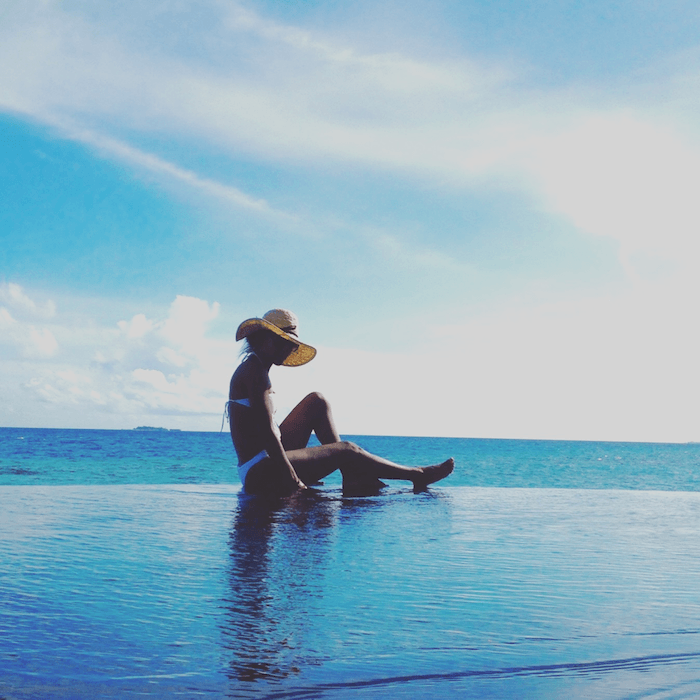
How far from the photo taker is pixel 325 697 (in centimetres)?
155

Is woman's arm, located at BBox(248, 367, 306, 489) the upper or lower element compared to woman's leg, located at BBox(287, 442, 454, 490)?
upper

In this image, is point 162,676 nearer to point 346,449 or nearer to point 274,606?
point 274,606

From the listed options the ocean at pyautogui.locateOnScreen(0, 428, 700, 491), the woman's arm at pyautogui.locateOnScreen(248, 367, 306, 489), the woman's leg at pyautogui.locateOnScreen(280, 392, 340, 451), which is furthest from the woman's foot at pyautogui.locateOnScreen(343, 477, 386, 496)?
the ocean at pyautogui.locateOnScreen(0, 428, 700, 491)

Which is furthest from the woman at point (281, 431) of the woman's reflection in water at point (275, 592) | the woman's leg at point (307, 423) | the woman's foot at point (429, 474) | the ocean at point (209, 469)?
the ocean at point (209, 469)

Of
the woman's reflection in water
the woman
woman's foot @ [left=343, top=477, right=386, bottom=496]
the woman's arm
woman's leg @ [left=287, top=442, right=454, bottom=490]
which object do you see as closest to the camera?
the woman's reflection in water

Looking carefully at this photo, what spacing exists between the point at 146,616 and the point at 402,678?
0.95 m

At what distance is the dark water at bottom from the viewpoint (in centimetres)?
168

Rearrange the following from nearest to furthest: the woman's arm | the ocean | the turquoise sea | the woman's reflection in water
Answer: the turquoise sea < the woman's reflection in water < the woman's arm < the ocean

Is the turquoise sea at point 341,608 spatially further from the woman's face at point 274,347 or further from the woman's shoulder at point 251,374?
the woman's face at point 274,347

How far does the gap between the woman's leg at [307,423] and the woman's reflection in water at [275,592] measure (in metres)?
1.55

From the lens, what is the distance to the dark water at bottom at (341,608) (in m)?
1.68

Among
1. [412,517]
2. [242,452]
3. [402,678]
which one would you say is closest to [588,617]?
[402,678]

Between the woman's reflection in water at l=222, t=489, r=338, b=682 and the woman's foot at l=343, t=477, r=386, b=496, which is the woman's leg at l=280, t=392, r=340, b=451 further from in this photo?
the woman's reflection in water at l=222, t=489, r=338, b=682

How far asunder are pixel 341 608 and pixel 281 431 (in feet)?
13.5
